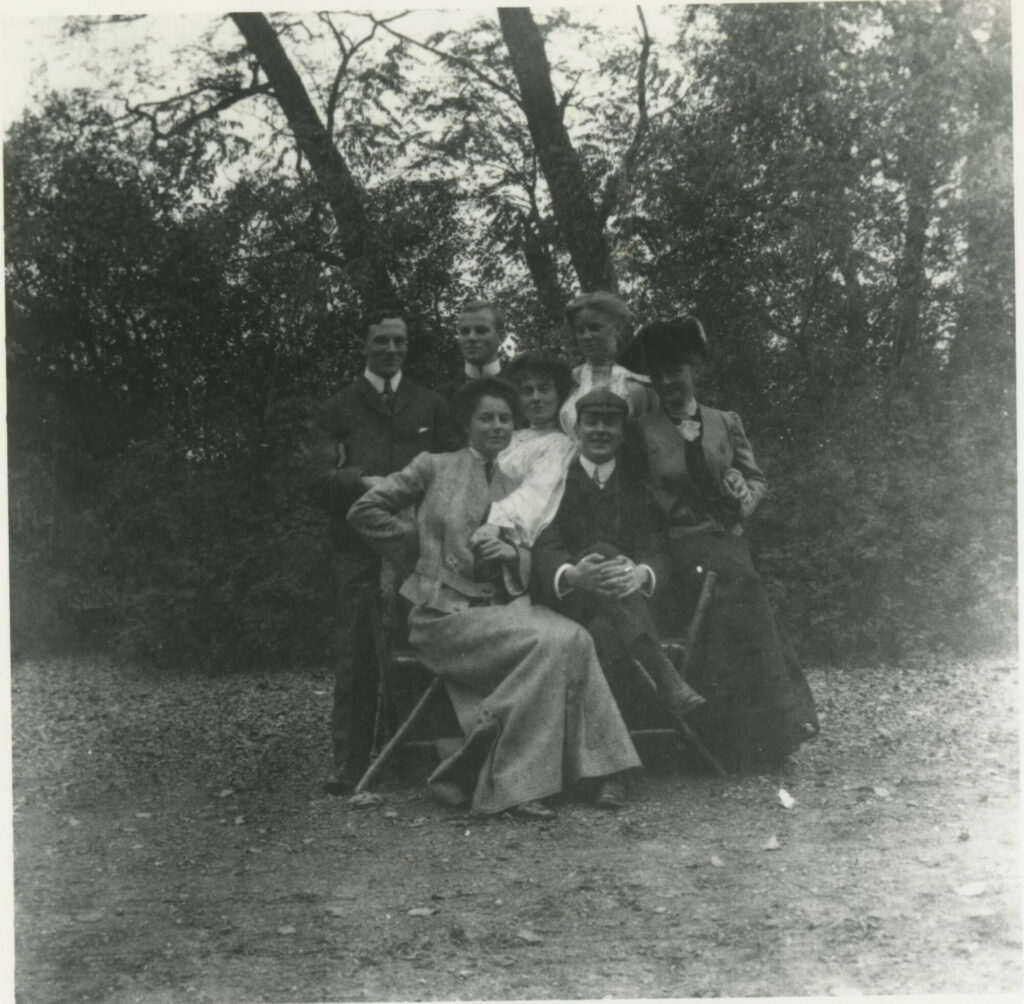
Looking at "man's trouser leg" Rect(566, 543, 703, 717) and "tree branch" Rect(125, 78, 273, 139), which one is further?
"tree branch" Rect(125, 78, 273, 139)

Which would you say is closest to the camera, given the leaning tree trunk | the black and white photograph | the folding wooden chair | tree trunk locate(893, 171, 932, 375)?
the black and white photograph

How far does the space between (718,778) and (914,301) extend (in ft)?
8.65

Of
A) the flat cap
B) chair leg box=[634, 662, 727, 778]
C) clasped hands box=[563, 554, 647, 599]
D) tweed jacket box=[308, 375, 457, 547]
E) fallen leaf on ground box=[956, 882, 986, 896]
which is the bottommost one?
fallen leaf on ground box=[956, 882, 986, 896]

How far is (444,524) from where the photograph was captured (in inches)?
189

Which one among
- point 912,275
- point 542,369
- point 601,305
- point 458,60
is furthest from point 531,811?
point 458,60

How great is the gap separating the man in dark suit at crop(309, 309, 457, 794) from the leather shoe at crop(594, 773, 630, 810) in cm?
115

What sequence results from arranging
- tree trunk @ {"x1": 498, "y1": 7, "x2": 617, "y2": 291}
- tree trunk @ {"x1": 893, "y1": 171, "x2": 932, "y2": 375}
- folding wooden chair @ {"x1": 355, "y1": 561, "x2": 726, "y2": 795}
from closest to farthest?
folding wooden chair @ {"x1": 355, "y1": 561, "x2": 726, "y2": 795}
tree trunk @ {"x1": 893, "y1": 171, "x2": 932, "y2": 375}
tree trunk @ {"x1": 498, "y1": 7, "x2": 617, "y2": 291}

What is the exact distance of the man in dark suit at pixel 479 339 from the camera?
17.3ft

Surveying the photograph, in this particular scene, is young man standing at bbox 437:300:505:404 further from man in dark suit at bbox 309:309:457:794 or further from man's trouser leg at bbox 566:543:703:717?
man's trouser leg at bbox 566:543:703:717

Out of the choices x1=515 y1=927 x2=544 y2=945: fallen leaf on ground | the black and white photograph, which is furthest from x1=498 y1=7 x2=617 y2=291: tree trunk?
x1=515 y1=927 x2=544 y2=945: fallen leaf on ground

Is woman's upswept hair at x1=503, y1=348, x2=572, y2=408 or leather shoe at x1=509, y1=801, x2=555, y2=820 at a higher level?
woman's upswept hair at x1=503, y1=348, x2=572, y2=408

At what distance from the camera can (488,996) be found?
3.14m

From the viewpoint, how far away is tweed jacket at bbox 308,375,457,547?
520 cm

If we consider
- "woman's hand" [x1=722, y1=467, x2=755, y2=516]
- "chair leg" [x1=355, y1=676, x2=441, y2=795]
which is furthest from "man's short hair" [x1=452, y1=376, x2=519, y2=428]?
"chair leg" [x1=355, y1=676, x2=441, y2=795]
